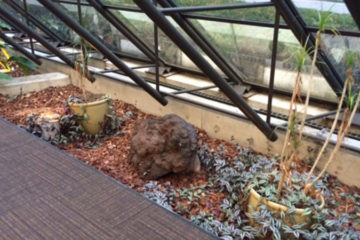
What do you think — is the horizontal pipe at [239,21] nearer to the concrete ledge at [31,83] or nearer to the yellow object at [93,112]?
the yellow object at [93,112]

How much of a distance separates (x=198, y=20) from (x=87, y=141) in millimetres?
1321

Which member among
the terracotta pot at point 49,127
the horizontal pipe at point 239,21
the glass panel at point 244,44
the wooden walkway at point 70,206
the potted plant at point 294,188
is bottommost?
the wooden walkway at point 70,206

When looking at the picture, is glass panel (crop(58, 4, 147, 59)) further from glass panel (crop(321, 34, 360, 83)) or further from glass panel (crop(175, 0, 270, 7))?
glass panel (crop(321, 34, 360, 83))

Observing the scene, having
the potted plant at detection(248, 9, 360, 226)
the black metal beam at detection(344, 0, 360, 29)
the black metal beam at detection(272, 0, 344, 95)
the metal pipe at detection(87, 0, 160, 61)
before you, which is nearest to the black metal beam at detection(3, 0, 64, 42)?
the metal pipe at detection(87, 0, 160, 61)

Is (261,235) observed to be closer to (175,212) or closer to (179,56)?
(175,212)

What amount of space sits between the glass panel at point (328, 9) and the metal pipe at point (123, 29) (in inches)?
67.5

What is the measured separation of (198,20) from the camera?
9.18ft

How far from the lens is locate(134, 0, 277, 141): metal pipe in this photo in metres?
1.78

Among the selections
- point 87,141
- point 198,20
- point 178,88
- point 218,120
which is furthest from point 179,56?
point 87,141

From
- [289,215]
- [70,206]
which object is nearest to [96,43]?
[70,206]

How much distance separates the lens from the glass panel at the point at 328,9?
2021 millimetres

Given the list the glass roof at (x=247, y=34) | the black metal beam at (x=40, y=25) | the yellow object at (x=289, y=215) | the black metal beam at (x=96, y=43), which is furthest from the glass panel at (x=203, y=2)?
the black metal beam at (x=40, y=25)

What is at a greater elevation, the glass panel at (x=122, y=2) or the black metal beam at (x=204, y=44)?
the glass panel at (x=122, y=2)

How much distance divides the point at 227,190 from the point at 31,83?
2671 mm
